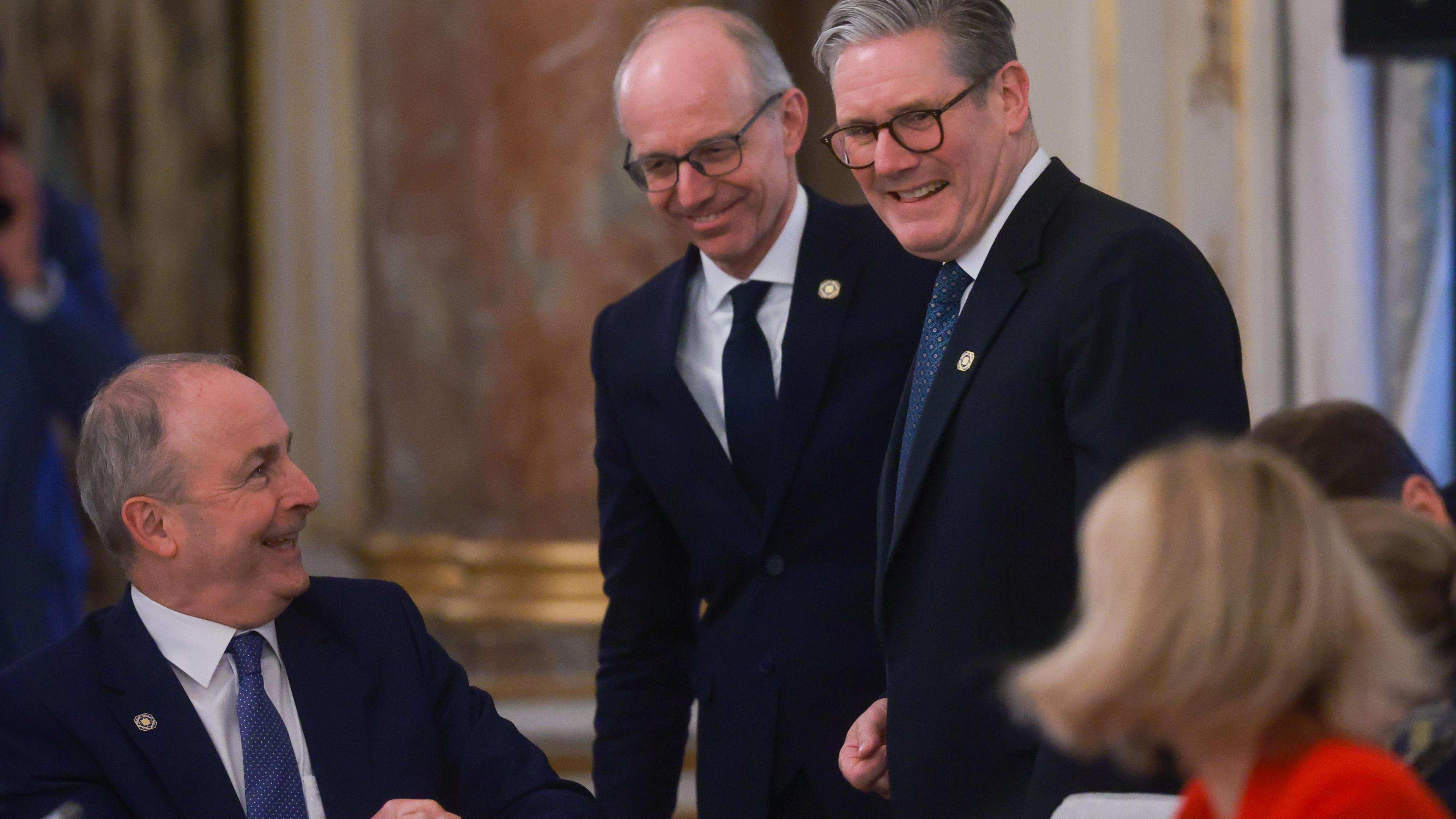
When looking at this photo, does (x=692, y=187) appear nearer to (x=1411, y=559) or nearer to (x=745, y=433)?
(x=745, y=433)

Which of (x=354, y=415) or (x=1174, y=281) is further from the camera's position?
(x=354, y=415)

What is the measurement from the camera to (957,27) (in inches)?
77.2

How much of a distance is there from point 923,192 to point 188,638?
3.86ft

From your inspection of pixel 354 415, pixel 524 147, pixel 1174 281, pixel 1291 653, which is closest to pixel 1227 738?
pixel 1291 653

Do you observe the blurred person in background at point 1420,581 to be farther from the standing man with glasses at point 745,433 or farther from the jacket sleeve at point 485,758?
the jacket sleeve at point 485,758

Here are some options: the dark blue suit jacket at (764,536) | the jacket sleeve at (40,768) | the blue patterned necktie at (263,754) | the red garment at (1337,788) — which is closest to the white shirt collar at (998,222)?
the dark blue suit jacket at (764,536)

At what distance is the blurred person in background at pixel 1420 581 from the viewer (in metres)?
1.63

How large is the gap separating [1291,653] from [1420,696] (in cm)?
14

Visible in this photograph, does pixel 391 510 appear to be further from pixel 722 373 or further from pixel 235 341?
pixel 722 373

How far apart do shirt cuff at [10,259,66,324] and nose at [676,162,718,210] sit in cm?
271

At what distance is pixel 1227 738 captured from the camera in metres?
1.24

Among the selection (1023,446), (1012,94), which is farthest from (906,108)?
(1023,446)

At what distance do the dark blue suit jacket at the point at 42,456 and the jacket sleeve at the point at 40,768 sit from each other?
7.63ft

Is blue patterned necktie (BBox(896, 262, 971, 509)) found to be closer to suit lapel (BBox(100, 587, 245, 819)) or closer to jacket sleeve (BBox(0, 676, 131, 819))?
suit lapel (BBox(100, 587, 245, 819))
